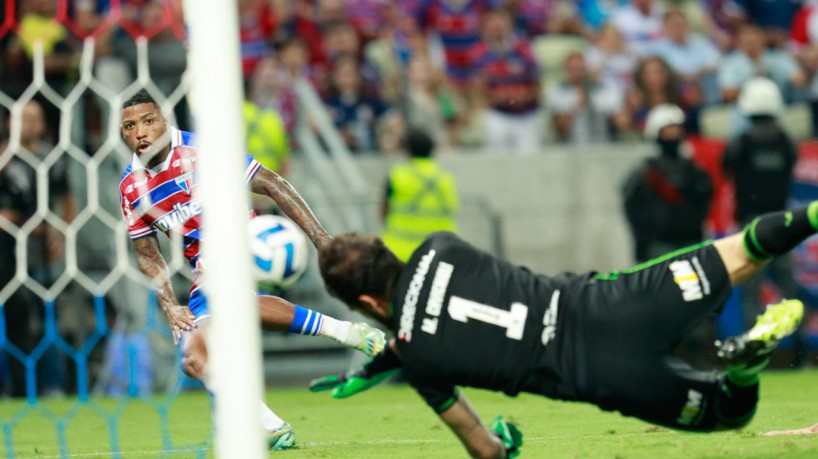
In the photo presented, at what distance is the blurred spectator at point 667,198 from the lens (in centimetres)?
1170

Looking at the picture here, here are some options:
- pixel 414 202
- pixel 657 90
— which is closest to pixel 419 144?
pixel 414 202

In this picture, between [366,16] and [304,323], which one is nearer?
[304,323]

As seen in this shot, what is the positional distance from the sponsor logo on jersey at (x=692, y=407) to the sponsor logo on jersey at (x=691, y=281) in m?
0.36

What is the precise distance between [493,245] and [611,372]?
756 centimetres

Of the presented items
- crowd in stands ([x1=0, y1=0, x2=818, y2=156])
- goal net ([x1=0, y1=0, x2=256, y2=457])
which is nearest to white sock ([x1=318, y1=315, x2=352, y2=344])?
goal net ([x1=0, y1=0, x2=256, y2=457])

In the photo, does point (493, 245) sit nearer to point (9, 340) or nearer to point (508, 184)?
point (508, 184)

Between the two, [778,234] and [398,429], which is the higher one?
[778,234]

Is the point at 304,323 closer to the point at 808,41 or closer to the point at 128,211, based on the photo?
the point at 128,211

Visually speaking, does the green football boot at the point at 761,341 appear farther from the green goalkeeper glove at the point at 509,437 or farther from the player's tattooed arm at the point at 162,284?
the player's tattooed arm at the point at 162,284

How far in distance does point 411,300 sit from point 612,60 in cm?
956

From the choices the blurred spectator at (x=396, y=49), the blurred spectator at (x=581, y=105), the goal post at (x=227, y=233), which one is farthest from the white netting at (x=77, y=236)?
the goal post at (x=227, y=233)

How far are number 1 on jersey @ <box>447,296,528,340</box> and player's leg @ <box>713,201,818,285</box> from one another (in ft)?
2.78

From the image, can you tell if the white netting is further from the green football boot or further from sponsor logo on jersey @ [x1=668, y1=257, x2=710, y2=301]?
the green football boot

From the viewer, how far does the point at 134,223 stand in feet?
23.3
